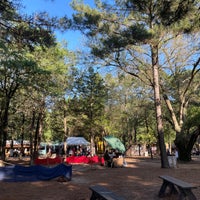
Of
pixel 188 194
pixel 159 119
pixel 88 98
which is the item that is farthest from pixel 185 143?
pixel 188 194

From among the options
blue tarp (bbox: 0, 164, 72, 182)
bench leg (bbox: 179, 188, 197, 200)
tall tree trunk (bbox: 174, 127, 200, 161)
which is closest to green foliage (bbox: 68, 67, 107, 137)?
tall tree trunk (bbox: 174, 127, 200, 161)

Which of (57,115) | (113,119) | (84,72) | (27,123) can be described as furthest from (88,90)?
(27,123)

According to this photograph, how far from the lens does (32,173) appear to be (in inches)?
595

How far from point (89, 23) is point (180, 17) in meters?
10.5

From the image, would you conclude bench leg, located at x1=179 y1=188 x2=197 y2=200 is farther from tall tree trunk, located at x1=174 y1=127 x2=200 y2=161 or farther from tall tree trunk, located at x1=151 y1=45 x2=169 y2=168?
tall tree trunk, located at x1=174 y1=127 x2=200 y2=161

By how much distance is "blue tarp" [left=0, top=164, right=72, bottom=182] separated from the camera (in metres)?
14.7

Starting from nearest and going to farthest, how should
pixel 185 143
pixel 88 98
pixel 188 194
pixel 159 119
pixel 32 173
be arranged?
pixel 188 194 → pixel 32 173 → pixel 159 119 → pixel 185 143 → pixel 88 98

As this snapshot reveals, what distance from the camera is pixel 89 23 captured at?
65.1ft

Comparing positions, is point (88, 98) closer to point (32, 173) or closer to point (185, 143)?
point (185, 143)

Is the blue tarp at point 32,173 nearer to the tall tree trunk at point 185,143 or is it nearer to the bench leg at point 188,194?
the bench leg at point 188,194

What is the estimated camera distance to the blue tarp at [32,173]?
14703 mm

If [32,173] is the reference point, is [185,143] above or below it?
above

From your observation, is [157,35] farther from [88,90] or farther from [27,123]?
[27,123]

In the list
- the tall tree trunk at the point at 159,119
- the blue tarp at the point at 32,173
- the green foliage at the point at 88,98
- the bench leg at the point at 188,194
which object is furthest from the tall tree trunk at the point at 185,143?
the bench leg at the point at 188,194
